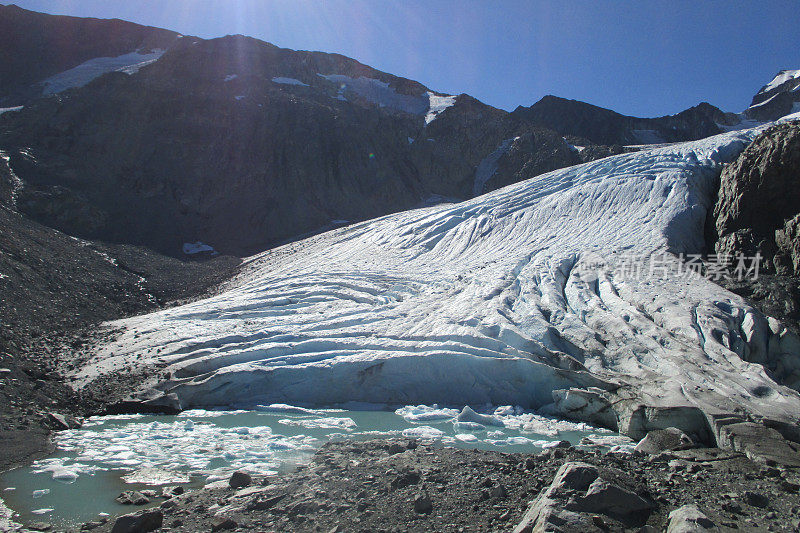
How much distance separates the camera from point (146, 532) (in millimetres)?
4664

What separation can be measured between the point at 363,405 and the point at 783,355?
9.80 m

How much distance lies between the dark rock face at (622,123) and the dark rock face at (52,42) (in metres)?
54.9

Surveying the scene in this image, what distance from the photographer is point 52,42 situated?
5838 cm

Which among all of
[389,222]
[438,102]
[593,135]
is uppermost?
[438,102]

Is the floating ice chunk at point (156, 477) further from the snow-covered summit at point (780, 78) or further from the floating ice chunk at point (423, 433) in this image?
the snow-covered summit at point (780, 78)

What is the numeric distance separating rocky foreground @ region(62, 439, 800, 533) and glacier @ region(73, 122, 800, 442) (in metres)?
3.04

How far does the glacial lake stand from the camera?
5.84 meters

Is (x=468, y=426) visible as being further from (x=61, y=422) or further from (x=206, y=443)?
(x=61, y=422)

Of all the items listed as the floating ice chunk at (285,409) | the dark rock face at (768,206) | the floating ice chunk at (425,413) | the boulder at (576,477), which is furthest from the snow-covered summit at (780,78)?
the boulder at (576,477)

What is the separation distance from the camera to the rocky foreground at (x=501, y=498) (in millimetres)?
4266

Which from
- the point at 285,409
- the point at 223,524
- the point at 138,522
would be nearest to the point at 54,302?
the point at 285,409

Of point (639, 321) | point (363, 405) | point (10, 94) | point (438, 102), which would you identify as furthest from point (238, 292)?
point (438, 102)

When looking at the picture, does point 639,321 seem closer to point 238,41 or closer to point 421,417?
point 421,417

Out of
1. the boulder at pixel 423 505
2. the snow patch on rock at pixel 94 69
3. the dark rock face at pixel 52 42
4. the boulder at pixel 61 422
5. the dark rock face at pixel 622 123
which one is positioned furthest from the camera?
the dark rock face at pixel 622 123
